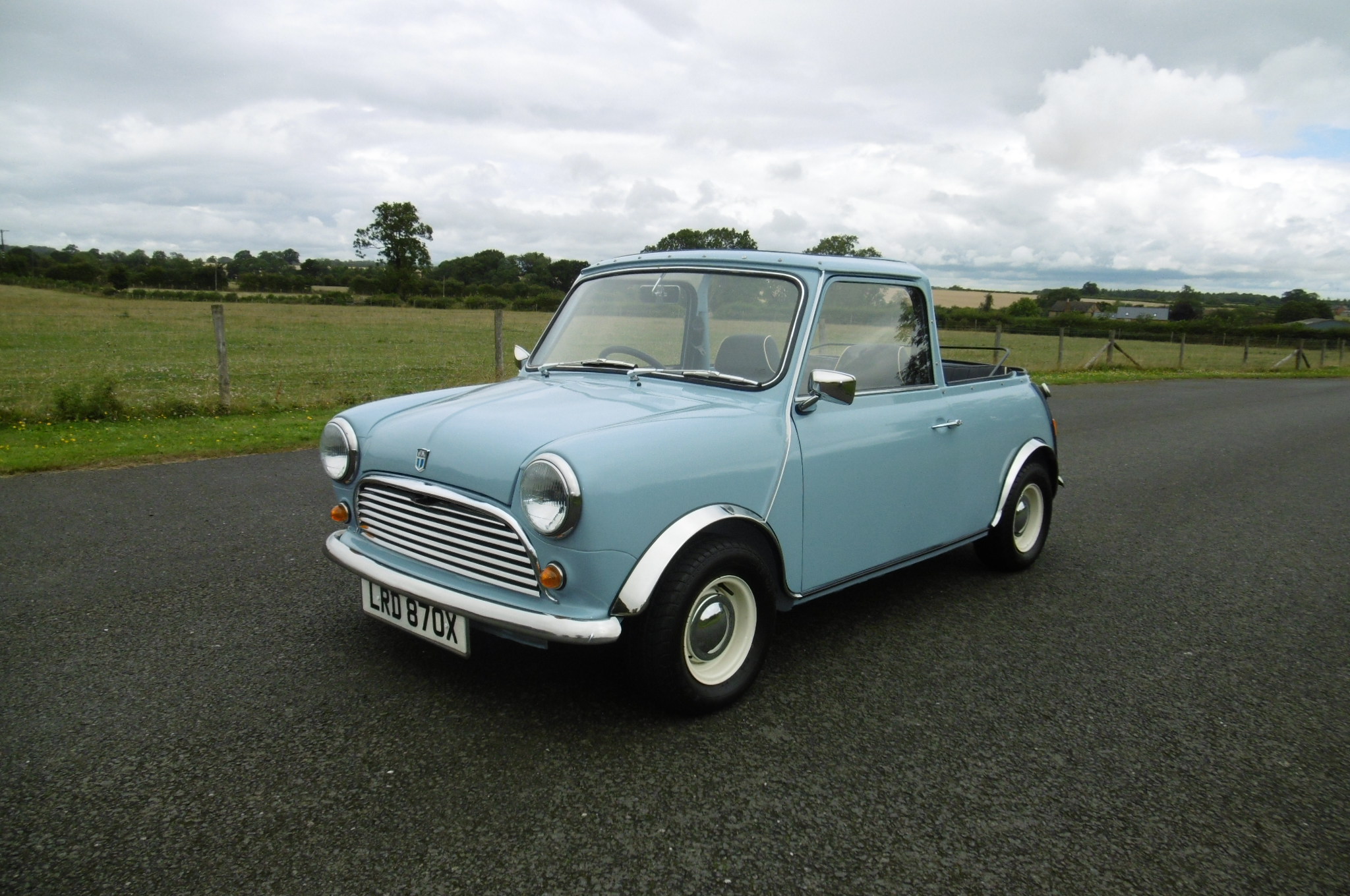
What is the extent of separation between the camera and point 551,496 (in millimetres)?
2631

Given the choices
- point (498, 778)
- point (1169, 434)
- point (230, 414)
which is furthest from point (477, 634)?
point (1169, 434)

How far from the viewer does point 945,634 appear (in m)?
3.92

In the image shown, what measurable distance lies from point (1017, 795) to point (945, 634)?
4.43 ft

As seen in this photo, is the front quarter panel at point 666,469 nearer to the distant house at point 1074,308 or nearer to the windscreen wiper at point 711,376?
the windscreen wiper at point 711,376

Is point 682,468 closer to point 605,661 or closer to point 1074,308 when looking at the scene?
point 605,661

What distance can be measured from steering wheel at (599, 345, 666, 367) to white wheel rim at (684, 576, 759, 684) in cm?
116

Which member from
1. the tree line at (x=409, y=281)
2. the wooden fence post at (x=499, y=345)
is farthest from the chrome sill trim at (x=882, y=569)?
the tree line at (x=409, y=281)

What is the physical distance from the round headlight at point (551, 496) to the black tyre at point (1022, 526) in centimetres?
280

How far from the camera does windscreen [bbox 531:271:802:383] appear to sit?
3527mm

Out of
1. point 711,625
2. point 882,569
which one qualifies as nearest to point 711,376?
point 711,625

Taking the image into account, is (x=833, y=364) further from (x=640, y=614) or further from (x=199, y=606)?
(x=199, y=606)

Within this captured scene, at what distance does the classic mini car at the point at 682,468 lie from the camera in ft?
8.86

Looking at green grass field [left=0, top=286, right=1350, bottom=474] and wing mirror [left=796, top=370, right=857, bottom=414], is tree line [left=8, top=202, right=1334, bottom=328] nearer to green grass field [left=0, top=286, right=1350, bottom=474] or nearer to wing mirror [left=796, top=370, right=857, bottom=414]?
green grass field [left=0, top=286, right=1350, bottom=474]

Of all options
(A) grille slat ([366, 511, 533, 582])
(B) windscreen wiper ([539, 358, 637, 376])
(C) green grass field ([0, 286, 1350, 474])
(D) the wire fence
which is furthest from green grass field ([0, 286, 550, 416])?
(D) the wire fence
